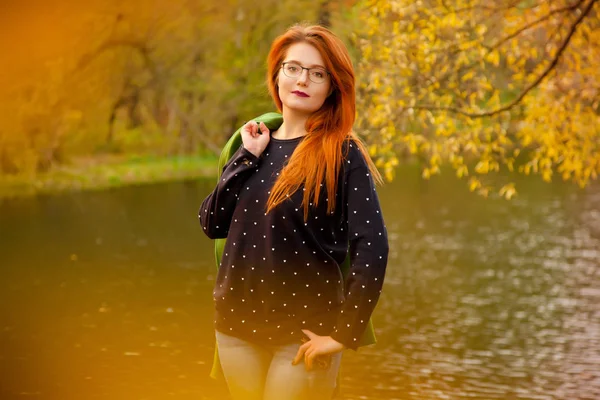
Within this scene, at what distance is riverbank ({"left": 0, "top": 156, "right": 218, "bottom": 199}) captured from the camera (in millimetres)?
35188

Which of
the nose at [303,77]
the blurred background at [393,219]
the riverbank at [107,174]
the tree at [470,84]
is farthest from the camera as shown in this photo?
the riverbank at [107,174]

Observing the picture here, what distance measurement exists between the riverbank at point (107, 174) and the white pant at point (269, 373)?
3180 centimetres

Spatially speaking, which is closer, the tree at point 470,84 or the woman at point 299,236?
the woman at point 299,236

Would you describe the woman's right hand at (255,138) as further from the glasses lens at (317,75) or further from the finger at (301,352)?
the finger at (301,352)

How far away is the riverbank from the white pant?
1252 inches

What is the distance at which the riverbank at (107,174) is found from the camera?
35.2 m

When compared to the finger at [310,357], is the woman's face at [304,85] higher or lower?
higher

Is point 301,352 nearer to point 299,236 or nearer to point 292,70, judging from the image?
point 299,236

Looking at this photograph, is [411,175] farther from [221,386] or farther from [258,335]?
[258,335]

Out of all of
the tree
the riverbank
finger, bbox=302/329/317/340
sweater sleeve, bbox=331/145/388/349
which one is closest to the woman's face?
sweater sleeve, bbox=331/145/388/349

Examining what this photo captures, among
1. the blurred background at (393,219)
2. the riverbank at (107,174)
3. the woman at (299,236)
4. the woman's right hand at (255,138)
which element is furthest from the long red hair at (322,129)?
the riverbank at (107,174)

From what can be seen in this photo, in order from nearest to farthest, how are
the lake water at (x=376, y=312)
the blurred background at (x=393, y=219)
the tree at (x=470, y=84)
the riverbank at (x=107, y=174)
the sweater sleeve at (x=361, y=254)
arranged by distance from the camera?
1. the sweater sleeve at (x=361, y=254)
2. the tree at (x=470, y=84)
3. the blurred background at (x=393, y=219)
4. the lake water at (x=376, y=312)
5. the riverbank at (x=107, y=174)

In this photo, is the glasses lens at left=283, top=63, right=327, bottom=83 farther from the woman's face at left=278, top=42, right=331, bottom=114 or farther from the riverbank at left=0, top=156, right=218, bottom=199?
the riverbank at left=0, top=156, right=218, bottom=199

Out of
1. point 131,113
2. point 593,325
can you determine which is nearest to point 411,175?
point 131,113
